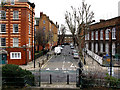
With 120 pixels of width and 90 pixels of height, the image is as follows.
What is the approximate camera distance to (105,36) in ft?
112

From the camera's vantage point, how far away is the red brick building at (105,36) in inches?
1163

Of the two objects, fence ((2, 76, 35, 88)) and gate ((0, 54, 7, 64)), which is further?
gate ((0, 54, 7, 64))

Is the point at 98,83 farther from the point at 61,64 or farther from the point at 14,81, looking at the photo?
the point at 61,64

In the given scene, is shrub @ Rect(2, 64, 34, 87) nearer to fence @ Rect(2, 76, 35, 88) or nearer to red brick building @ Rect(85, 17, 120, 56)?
fence @ Rect(2, 76, 35, 88)

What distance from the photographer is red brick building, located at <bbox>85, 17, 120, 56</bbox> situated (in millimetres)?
29534

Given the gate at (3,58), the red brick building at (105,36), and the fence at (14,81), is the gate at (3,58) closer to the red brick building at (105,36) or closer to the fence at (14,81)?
the fence at (14,81)

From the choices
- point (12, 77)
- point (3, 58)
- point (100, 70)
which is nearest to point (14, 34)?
point (3, 58)

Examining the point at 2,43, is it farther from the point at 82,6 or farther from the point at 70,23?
the point at 82,6

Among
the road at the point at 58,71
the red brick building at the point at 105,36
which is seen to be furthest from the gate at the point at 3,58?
the red brick building at the point at 105,36

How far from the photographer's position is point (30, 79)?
10.8 meters

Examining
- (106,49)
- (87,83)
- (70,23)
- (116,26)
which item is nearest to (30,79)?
(87,83)

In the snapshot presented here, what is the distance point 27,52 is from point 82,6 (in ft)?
43.3

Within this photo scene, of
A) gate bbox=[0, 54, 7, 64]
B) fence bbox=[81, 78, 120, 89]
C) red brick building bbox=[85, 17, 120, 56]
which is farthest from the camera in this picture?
red brick building bbox=[85, 17, 120, 56]

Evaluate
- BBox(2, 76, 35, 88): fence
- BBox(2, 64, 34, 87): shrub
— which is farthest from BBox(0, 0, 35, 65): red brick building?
BBox(2, 76, 35, 88): fence
